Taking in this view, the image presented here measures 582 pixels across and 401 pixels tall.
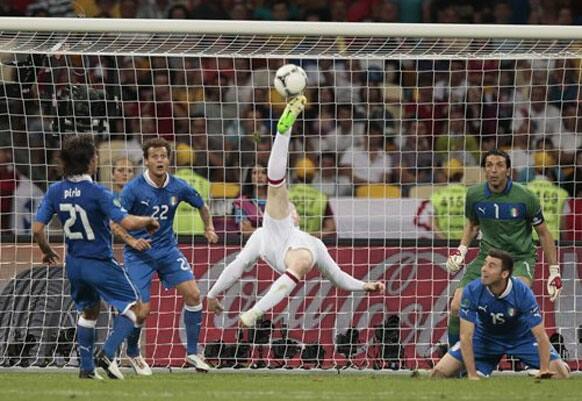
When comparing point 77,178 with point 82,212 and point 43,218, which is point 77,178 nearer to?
point 82,212

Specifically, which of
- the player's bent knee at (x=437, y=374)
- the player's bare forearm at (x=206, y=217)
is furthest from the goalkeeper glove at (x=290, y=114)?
the player's bent knee at (x=437, y=374)

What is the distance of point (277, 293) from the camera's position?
531 inches

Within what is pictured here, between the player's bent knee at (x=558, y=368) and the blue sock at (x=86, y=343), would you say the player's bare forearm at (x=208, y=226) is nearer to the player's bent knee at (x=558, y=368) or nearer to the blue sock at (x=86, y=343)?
the blue sock at (x=86, y=343)

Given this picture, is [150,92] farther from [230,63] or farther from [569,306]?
[569,306]

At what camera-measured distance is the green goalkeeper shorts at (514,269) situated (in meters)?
14.4

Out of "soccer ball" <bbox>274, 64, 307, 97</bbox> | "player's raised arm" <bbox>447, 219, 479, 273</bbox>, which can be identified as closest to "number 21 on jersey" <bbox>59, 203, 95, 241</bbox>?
"soccer ball" <bbox>274, 64, 307, 97</bbox>

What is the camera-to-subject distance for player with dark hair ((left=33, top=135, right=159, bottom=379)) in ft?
42.2

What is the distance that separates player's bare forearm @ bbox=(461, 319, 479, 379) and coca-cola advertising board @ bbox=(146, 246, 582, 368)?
2523 millimetres

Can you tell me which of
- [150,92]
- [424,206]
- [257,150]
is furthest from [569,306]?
[150,92]

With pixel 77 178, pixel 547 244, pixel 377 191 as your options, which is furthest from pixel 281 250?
pixel 377 191

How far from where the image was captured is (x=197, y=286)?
15.6 metres

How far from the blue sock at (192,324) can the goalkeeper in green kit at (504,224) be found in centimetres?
227

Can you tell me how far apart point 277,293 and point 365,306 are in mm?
2744

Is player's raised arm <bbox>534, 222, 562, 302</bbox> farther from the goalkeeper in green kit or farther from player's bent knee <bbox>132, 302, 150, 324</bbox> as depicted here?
player's bent knee <bbox>132, 302, 150, 324</bbox>
